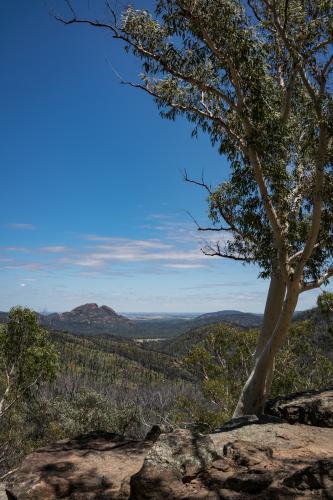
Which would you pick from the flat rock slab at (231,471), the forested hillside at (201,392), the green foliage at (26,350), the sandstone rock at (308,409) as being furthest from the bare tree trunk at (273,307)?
the green foliage at (26,350)

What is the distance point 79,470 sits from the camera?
19.7 ft

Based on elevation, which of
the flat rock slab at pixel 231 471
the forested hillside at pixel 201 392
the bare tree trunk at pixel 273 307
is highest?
the bare tree trunk at pixel 273 307

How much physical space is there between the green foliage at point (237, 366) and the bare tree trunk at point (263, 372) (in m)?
10.4

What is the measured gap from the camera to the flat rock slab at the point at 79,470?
5.44 meters

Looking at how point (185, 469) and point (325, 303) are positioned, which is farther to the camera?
point (325, 303)

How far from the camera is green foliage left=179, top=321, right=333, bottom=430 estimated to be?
819 inches

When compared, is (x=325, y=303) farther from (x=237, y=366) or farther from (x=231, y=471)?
(x=231, y=471)

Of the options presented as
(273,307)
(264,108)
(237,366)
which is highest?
(264,108)

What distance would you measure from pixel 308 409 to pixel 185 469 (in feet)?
14.6

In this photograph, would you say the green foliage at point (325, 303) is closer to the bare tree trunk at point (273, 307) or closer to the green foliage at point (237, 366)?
the green foliage at point (237, 366)

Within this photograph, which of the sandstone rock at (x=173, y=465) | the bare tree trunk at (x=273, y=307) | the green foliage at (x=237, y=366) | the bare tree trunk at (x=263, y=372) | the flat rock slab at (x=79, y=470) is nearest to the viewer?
the sandstone rock at (x=173, y=465)

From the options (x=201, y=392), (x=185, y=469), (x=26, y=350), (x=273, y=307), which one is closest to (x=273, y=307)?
(x=273, y=307)

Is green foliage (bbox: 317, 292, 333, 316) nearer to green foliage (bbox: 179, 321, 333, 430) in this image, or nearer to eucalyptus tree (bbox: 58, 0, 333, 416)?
green foliage (bbox: 179, 321, 333, 430)

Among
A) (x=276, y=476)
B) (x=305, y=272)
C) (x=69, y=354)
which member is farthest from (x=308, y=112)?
(x=69, y=354)
